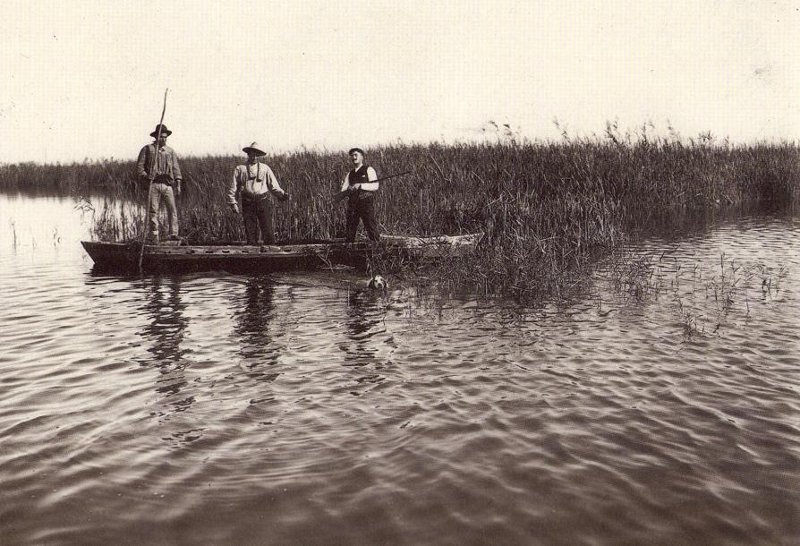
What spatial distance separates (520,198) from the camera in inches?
505

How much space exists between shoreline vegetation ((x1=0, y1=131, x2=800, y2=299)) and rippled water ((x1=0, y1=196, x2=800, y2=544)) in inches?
58.0

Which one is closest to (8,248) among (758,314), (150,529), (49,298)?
(49,298)

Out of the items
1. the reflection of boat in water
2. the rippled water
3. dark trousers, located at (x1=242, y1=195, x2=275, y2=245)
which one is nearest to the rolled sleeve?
the reflection of boat in water

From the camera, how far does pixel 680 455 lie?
3.80 meters

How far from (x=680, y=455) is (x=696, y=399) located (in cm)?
98

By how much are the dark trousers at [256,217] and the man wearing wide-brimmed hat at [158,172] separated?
1.18 meters

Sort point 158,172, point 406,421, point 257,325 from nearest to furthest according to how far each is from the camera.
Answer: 1. point 406,421
2. point 257,325
3. point 158,172

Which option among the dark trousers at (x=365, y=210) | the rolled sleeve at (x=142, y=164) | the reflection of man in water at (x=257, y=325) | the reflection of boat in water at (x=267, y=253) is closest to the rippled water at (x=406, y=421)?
the reflection of man in water at (x=257, y=325)

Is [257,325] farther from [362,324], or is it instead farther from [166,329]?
[362,324]

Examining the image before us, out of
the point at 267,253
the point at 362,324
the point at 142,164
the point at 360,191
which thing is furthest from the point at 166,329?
the point at 142,164

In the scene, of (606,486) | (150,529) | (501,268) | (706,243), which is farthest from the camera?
(706,243)

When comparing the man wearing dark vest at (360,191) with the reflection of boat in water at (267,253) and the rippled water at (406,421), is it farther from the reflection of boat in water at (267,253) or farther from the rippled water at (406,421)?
the rippled water at (406,421)

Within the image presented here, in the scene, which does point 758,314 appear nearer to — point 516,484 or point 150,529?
point 516,484

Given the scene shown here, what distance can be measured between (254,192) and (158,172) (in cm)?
172
